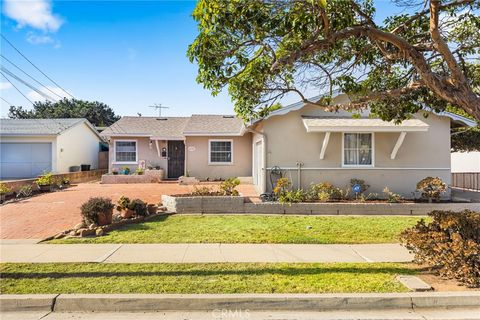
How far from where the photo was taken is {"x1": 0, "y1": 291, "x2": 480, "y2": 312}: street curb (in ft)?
14.6

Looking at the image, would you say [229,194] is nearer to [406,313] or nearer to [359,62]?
[359,62]

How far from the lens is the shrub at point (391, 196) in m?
11.9

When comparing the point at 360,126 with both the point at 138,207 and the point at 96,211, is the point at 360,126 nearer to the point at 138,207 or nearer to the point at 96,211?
the point at 138,207

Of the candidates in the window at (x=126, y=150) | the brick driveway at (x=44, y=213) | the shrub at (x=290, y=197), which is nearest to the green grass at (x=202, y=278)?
the brick driveway at (x=44, y=213)

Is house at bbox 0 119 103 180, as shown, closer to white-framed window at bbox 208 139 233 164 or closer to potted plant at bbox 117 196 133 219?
white-framed window at bbox 208 139 233 164

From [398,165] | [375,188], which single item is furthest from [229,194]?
[398,165]

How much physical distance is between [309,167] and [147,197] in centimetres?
687

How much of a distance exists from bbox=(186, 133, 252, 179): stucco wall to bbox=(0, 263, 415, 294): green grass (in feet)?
45.9

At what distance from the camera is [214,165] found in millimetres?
19875

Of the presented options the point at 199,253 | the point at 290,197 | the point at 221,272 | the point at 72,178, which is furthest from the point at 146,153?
the point at 221,272

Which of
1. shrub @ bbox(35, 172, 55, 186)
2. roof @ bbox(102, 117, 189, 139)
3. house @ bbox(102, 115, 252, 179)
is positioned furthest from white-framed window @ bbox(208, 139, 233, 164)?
shrub @ bbox(35, 172, 55, 186)

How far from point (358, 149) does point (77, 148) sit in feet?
67.6

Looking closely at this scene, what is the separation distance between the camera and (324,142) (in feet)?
41.1

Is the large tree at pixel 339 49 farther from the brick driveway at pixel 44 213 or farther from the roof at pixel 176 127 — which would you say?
the roof at pixel 176 127
